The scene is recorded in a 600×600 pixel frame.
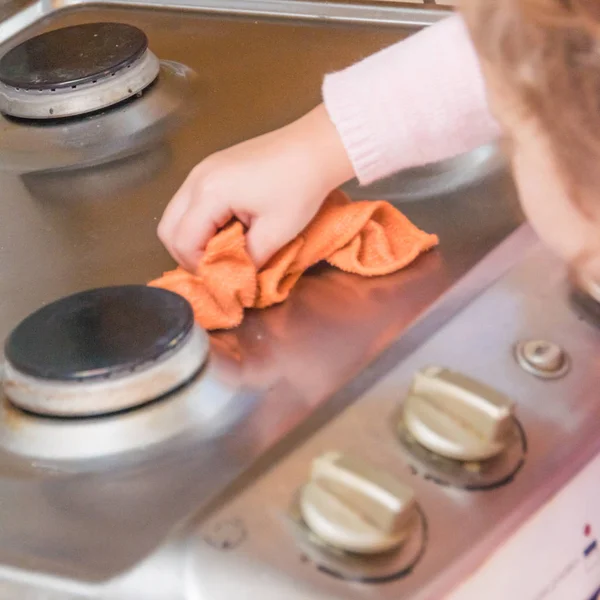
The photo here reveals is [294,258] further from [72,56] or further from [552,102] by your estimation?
[72,56]

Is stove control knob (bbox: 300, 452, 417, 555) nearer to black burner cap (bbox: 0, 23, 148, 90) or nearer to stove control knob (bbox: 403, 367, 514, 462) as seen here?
stove control knob (bbox: 403, 367, 514, 462)

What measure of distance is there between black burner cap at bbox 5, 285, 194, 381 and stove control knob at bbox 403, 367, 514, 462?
0.12 meters

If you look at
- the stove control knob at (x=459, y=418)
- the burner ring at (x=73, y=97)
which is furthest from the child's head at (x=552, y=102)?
the burner ring at (x=73, y=97)

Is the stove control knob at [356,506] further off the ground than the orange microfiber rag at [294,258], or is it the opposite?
the stove control knob at [356,506]

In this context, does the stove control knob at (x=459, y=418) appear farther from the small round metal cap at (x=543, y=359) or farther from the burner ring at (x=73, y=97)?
the burner ring at (x=73, y=97)

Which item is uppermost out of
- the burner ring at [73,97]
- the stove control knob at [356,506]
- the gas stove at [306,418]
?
the burner ring at [73,97]

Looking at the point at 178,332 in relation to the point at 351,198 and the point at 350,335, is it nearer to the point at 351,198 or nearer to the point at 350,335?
the point at 350,335

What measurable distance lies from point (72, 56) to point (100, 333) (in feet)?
1.21

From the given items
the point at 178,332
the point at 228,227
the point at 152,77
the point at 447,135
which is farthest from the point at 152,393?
the point at 152,77

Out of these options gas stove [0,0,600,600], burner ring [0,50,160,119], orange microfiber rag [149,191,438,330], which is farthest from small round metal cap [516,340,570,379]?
burner ring [0,50,160,119]

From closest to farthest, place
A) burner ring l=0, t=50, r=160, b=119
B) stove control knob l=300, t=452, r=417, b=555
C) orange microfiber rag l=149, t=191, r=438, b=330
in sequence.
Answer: stove control knob l=300, t=452, r=417, b=555, orange microfiber rag l=149, t=191, r=438, b=330, burner ring l=0, t=50, r=160, b=119

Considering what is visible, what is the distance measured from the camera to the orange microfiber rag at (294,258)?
1.48 feet

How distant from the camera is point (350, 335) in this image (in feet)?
1.41

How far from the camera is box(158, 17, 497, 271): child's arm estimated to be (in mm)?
486
